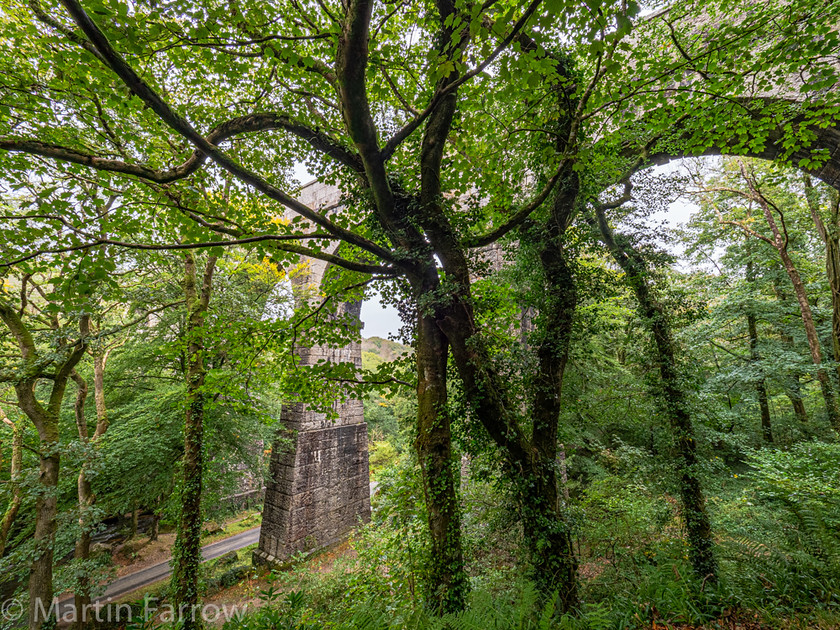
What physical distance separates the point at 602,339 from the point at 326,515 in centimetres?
816

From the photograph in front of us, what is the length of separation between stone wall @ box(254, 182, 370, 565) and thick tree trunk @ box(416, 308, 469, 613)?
12.7ft

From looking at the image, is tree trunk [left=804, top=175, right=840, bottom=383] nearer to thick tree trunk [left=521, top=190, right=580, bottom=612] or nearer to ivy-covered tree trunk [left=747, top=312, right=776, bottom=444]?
ivy-covered tree trunk [left=747, top=312, right=776, bottom=444]

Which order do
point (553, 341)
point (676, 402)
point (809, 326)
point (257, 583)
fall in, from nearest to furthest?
1. point (553, 341)
2. point (676, 402)
3. point (809, 326)
4. point (257, 583)

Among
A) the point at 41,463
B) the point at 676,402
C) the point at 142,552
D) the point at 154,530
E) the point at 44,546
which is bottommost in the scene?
the point at 142,552

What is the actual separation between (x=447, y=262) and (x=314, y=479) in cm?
719

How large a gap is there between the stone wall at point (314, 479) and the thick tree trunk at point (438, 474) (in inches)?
153

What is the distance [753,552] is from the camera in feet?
12.4

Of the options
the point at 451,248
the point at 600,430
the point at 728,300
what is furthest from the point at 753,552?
the point at 728,300

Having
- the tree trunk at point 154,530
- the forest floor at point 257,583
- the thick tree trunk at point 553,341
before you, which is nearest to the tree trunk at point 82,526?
the forest floor at point 257,583

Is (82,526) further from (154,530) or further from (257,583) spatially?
(154,530)

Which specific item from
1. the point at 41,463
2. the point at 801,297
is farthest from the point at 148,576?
the point at 801,297

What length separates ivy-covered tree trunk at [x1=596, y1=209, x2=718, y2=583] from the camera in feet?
14.2

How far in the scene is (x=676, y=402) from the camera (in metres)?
4.59

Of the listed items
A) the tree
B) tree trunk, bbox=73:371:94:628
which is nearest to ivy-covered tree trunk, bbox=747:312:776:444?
the tree
